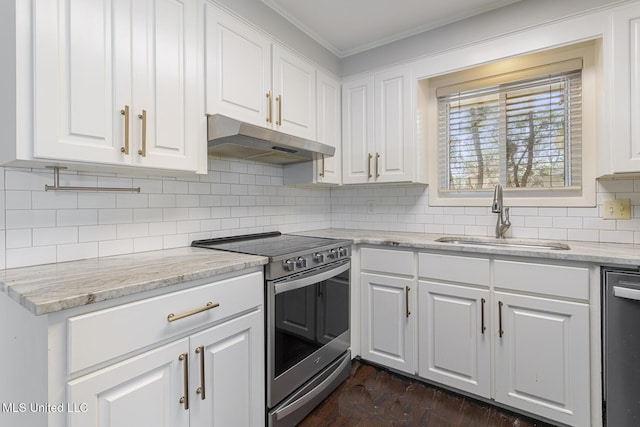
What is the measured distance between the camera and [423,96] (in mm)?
2502

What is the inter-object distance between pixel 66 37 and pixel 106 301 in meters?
0.97

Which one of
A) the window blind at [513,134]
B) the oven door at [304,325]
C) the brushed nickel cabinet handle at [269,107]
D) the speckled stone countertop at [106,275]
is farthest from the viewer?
the window blind at [513,134]

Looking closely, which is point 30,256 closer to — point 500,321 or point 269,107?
point 269,107

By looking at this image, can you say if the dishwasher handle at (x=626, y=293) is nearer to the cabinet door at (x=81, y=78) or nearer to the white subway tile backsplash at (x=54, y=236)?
the cabinet door at (x=81, y=78)

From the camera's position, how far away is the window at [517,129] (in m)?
2.08

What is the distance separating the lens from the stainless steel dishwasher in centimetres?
144

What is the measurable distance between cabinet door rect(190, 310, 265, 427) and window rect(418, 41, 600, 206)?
71.4 inches

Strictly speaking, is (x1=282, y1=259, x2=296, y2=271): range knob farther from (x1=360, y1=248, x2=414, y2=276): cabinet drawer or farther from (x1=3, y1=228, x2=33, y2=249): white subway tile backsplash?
(x1=3, y1=228, x2=33, y2=249): white subway tile backsplash

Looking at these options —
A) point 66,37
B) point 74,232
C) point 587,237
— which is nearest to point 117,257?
point 74,232

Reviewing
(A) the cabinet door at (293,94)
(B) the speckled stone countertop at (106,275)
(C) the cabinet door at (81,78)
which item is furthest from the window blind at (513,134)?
(C) the cabinet door at (81,78)

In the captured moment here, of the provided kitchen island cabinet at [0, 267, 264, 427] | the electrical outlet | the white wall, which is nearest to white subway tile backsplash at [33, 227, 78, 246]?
kitchen island cabinet at [0, 267, 264, 427]

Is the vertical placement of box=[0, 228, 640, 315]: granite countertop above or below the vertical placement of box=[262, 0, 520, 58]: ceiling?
below

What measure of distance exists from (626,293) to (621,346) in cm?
26

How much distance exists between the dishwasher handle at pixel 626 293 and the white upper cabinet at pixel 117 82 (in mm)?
2082
